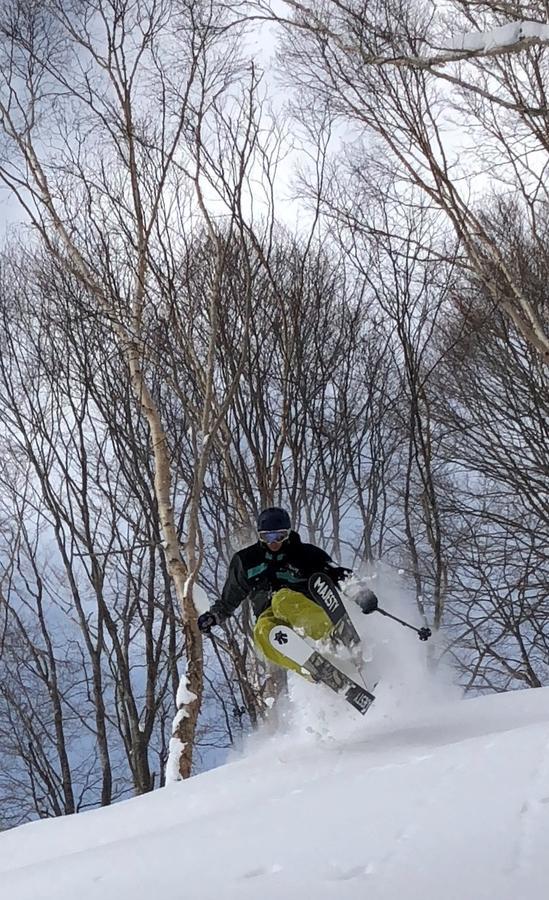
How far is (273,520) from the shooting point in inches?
241

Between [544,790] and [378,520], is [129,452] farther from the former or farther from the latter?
[544,790]

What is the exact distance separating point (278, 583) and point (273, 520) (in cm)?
56

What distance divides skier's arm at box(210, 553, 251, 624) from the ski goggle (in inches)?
13.5

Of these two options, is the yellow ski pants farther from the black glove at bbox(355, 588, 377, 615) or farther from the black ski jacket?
the black glove at bbox(355, 588, 377, 615)

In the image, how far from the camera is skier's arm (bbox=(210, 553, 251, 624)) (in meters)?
6.32

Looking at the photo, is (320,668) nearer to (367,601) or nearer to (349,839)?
(367,601)

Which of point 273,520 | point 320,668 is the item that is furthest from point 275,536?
point 320,668

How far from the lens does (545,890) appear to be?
2211 mm

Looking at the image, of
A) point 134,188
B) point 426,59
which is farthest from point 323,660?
point 134,188

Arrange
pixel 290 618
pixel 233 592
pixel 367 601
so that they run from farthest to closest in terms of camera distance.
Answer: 1. pixel 233 592
2. pixel 367 601
3. pixel 290 618

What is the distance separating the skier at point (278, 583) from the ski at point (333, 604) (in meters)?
0.06

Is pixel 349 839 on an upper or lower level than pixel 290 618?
lower

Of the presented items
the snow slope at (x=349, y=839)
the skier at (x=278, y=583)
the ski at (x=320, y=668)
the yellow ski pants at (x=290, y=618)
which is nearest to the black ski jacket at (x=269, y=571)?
the skier at (x=278, y=583)

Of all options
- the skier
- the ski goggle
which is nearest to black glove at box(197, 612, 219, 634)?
the skier
